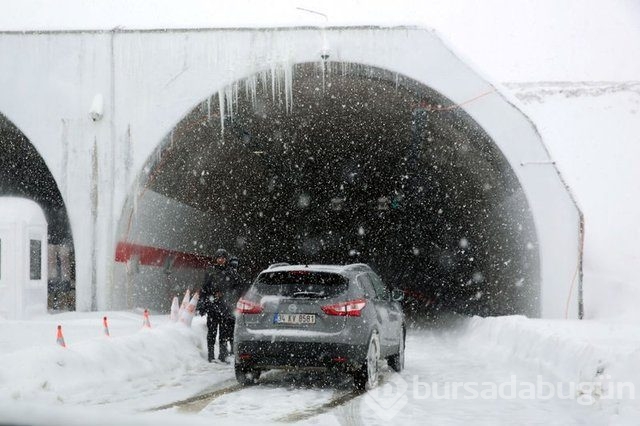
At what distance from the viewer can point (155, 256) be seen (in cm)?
2156

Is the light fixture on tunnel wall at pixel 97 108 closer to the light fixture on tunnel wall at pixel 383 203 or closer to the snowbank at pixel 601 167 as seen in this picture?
the snowbank at pixel 601 167

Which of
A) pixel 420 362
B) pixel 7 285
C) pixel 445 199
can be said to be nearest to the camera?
pixel 420 362

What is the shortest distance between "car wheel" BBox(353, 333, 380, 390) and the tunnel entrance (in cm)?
1505

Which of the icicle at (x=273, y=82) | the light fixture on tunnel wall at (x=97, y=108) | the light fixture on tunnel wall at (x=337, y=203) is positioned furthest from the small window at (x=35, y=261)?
the light fixture on tunnel wall at (x=337, y=203)

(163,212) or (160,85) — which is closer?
(160,85)

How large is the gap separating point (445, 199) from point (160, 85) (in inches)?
548

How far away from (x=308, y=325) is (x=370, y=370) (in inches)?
40.1

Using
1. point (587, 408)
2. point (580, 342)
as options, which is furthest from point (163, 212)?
point (587, 408)

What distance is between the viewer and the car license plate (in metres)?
9.62

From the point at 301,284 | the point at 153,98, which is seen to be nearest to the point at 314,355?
the point at 301,284

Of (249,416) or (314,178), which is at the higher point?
(314,178)

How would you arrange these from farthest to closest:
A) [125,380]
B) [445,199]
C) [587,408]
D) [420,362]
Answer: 1. [445,199]
2. [420,362]
3. [125,380]
4. [587,408]

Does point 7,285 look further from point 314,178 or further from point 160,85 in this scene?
point 314,178

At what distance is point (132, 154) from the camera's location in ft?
61.1
